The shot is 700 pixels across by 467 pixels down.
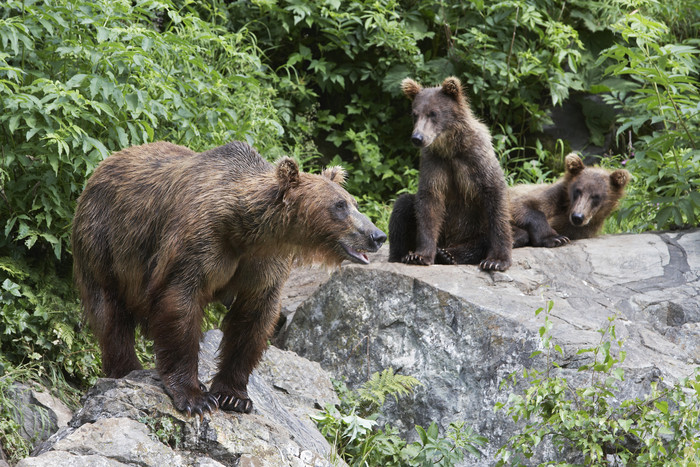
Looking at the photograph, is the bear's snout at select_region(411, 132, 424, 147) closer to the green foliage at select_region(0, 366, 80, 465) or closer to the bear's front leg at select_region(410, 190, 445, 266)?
the bear's front leg at select_region(410, 190, 445, 266)

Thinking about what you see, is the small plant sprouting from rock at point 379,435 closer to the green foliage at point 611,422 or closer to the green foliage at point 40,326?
the green foliage at point 611,422

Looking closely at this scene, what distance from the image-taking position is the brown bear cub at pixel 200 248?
4.16 metres

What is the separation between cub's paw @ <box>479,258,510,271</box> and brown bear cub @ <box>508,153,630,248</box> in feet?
3.21

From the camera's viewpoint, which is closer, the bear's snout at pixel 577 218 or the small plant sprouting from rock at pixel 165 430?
the small plant sprouting from rock at pixel 165 430

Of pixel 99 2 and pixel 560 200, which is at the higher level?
pixel 99 2

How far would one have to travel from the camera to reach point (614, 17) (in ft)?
33.5

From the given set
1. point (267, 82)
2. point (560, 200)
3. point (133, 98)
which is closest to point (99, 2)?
point (133, 98)

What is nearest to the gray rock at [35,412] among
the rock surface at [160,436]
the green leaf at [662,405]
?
the rock surface at [160,436]

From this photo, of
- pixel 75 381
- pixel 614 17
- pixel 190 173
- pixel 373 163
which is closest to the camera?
pixel 190 173

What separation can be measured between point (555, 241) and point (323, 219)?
3681 mm

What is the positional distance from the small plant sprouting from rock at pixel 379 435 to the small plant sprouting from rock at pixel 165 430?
1.30m

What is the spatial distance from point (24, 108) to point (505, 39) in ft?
20.0

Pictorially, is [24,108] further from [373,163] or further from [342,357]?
[373,163]

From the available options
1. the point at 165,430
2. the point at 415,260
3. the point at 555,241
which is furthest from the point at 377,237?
the point at 555,241
